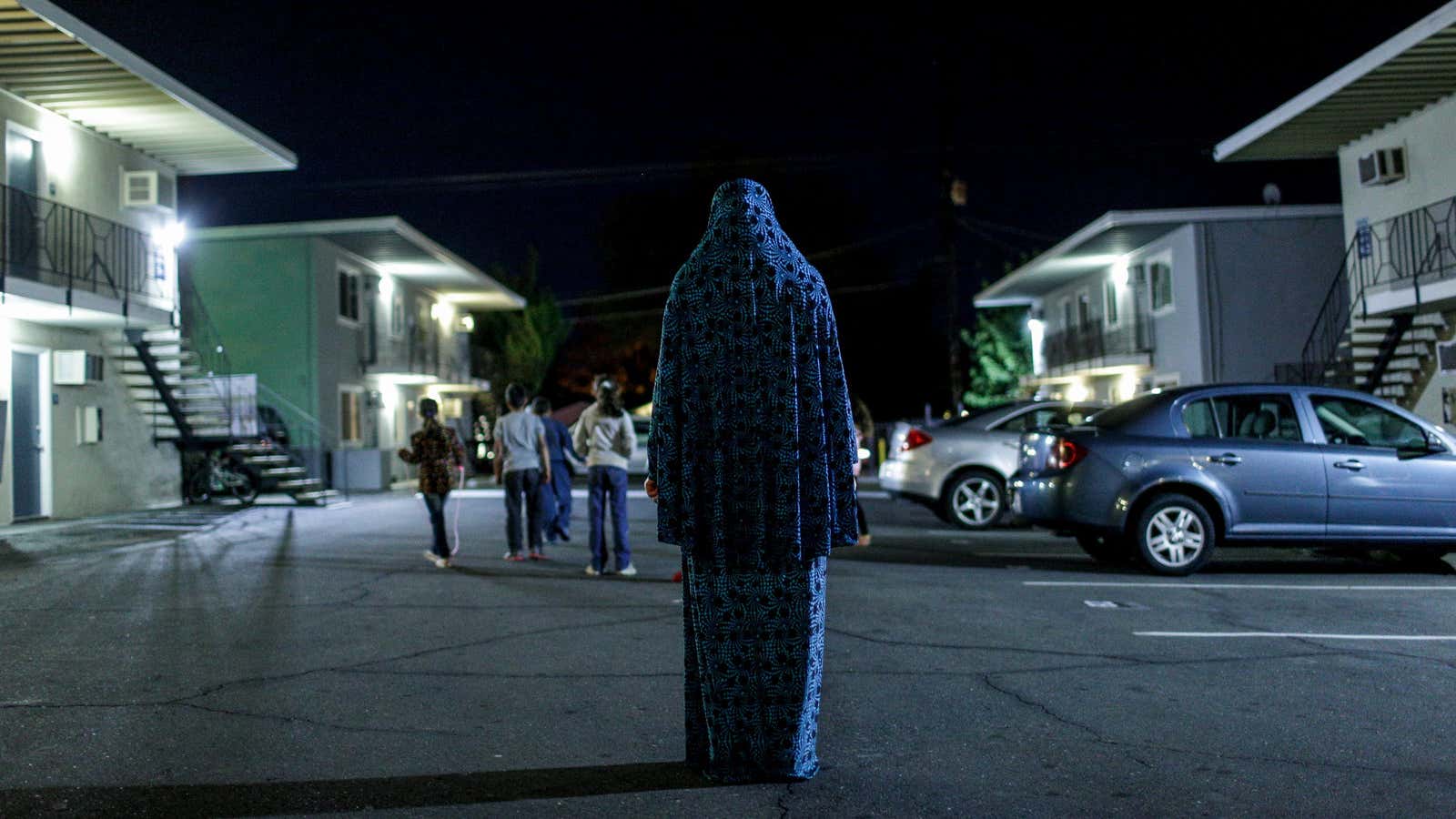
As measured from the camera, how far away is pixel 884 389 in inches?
2237

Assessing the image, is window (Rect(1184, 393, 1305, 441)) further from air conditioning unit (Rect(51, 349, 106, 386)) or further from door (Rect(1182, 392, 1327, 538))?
air conditioning unit (Rect(51, 349, 106, 386))

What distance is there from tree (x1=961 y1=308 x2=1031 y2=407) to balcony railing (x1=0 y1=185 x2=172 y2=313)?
110 ft

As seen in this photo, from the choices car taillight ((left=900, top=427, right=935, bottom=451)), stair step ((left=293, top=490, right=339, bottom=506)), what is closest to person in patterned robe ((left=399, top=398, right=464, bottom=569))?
car taillight ((left=900, top=427, right=935, bottom=451))

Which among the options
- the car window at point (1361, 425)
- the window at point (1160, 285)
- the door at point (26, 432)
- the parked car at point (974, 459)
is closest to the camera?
the car window at point (1361, 425)

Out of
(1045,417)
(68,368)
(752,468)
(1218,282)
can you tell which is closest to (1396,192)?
(1218,282)

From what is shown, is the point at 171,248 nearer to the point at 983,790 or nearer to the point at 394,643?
the point at 394,643

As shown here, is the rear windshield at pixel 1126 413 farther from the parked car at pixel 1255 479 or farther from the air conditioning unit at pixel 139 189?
the air conditioning unit at pixel 139 189

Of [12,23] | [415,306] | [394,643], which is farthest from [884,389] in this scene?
[394,643]

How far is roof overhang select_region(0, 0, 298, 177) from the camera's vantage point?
15.8 metres

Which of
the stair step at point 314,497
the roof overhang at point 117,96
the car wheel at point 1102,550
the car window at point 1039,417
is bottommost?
the car wheel at point 1102,550

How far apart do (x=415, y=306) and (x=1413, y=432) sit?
1226 inches

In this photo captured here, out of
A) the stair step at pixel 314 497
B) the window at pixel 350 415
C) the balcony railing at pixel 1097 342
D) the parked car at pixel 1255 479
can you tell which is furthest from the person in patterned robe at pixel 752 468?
the balcony railing at pixel 1097 342

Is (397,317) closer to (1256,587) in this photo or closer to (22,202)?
(22,202)

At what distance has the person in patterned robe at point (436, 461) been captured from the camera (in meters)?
11.3
